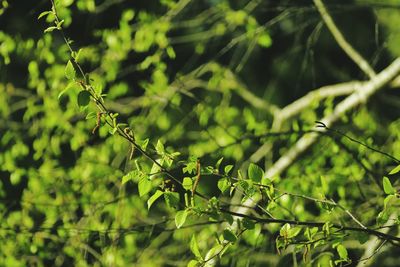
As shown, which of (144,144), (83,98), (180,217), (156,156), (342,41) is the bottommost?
(156,156)

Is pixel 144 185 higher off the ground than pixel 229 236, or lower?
higher

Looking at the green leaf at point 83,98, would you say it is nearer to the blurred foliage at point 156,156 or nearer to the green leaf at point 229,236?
the green leaf at point 229,236

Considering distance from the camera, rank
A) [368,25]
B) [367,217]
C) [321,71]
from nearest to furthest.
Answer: [367,217] < [321,71] < [368,25]

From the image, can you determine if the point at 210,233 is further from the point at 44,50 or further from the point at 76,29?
the point at 76,29

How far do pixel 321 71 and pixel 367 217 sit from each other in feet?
17.4

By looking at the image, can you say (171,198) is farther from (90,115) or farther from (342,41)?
(342,41)

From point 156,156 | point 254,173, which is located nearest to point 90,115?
point 254,173

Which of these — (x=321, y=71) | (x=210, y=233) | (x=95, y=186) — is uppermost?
(x=95, y=186)

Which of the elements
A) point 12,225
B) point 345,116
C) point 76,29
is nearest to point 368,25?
point 76,29

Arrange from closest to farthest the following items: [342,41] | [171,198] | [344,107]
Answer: [171,198], [344,107], [342,41]

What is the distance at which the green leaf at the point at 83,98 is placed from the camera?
4.77 ft

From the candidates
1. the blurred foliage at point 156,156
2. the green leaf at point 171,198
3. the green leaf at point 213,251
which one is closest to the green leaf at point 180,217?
the green leaf at point 171,198

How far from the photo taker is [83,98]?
146 centimetres

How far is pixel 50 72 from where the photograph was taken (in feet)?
11.6
